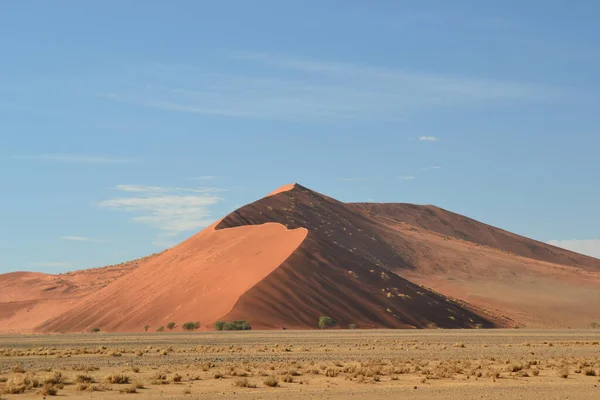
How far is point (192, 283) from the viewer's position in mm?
88562

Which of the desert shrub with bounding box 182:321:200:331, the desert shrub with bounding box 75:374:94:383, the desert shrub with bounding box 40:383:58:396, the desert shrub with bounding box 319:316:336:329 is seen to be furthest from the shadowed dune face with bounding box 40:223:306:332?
the desert shrub with bounding box 40:383:58:396

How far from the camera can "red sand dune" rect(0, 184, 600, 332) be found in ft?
259

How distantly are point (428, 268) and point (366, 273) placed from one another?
3914 cm

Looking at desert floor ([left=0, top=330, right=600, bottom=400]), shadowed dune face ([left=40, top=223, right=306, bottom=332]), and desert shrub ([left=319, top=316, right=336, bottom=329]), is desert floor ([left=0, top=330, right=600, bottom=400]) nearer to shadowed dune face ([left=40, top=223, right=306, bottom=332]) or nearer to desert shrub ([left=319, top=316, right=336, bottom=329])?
desert shrub ([left=319, top=316, right=336, bottom=329])

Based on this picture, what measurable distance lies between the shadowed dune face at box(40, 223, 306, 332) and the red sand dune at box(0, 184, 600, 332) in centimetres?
22

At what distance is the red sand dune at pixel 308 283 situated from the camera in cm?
7888

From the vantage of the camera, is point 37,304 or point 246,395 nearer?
point 246,395

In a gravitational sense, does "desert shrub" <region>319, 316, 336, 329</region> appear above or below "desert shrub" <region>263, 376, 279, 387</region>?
above

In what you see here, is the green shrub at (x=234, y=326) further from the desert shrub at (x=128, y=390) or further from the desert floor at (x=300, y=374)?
the desert shrub at (x=128, y=390)

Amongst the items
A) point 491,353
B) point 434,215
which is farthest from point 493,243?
point 491,353

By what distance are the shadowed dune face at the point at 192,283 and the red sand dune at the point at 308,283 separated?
224mm

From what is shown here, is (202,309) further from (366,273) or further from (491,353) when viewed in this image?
(491,353)

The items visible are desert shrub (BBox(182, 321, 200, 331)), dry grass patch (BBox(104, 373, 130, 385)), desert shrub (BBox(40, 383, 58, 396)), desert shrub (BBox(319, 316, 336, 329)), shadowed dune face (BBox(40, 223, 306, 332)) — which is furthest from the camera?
shadowed dune face (BBox(40, 223, 306, 332))

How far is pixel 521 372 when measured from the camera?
2942 centimetres
